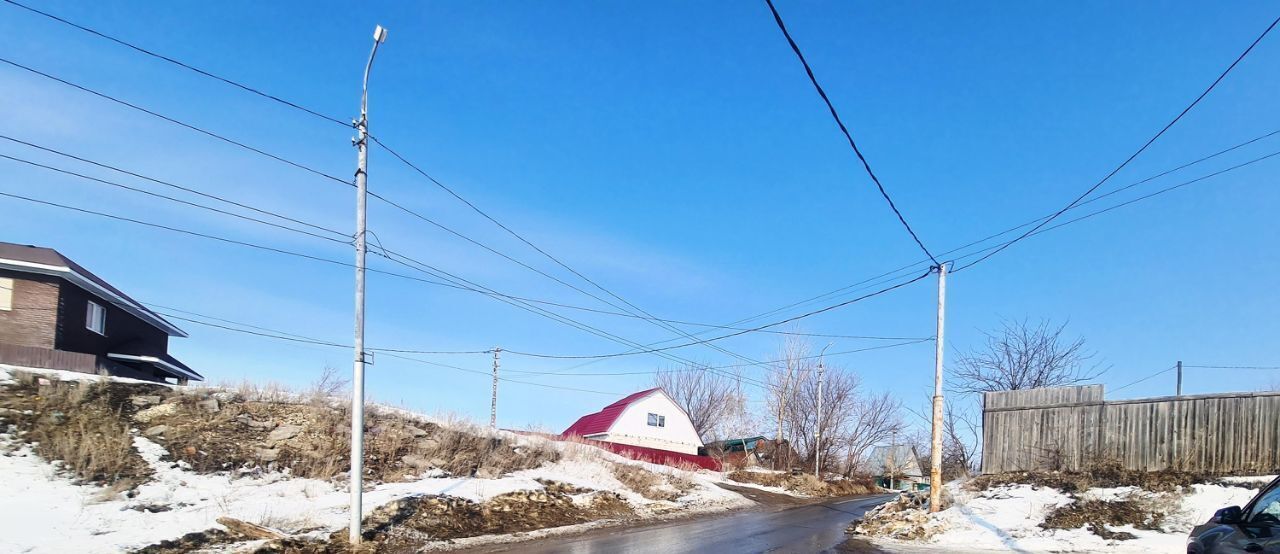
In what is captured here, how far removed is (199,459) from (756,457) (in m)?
34.1

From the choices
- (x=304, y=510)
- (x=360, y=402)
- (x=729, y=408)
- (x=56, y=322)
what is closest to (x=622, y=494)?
(x=304, y=510)

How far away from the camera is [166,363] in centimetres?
3173

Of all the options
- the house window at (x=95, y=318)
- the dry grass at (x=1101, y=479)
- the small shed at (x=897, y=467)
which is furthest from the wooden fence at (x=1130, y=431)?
the house window at (x=95, y=318)

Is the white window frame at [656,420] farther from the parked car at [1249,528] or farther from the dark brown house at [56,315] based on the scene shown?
the parked car at [1249,528]

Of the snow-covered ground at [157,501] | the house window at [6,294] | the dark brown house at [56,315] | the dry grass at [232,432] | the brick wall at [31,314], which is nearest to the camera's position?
the snow-covered ground at [157,501]

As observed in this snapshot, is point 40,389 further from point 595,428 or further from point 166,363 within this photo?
point 595,428

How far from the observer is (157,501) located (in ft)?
43.5

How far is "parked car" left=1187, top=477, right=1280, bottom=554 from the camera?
19.2 ft

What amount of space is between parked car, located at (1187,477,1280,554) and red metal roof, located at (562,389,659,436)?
127 feet

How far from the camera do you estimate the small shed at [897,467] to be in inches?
1937

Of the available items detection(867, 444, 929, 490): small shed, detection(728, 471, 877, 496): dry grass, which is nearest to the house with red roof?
detection(728, 471, 877, 496): dry grass

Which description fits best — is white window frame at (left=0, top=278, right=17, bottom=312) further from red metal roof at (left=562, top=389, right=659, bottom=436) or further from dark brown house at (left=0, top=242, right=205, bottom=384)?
red metal roof at (left=562, top=389, right=659, bottom=436)

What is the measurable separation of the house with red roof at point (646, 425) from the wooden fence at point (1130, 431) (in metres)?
26.8

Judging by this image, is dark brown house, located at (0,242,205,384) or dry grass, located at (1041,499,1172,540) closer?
dry grass, located at (1041,499,1172,540)
